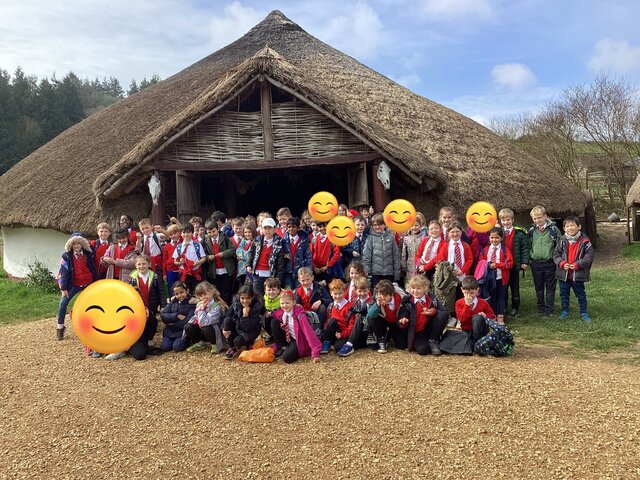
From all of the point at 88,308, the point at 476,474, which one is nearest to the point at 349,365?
the point at 476,474

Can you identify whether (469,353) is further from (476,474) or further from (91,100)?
(91,100)

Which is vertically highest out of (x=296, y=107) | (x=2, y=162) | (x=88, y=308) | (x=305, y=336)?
(x=2, y=162)

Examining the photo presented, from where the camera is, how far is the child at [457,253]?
620 cm

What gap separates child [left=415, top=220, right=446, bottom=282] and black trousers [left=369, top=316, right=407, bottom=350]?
4.56ft

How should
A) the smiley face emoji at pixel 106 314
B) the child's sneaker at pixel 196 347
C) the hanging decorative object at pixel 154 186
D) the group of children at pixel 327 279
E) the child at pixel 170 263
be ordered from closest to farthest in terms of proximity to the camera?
the smiley face emoji at pixel 106 314 → the group of children at pixel 327 279 → the child's sneaker at pixel 196 347 → the child at pixel 170 263 → the hanging decorative object at pixel 154 186

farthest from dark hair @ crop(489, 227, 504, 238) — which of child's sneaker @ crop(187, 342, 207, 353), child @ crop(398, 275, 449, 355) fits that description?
child's sneaker @ crop(187, 342, 207, 353)

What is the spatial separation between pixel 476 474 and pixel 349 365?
1.97 m

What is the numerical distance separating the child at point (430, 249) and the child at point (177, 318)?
2.96 m

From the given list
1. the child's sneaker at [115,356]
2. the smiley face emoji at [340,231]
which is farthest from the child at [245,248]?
the child's sneaker at [115,356]

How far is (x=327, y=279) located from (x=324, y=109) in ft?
11.5

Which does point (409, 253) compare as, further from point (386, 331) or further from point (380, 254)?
point (386, 331)

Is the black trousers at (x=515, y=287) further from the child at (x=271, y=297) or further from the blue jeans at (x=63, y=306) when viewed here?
the blue jeans at (x=63, y=306)

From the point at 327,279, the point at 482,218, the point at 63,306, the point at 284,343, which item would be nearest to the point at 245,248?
the point at 327,279

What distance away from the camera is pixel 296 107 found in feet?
29.8
